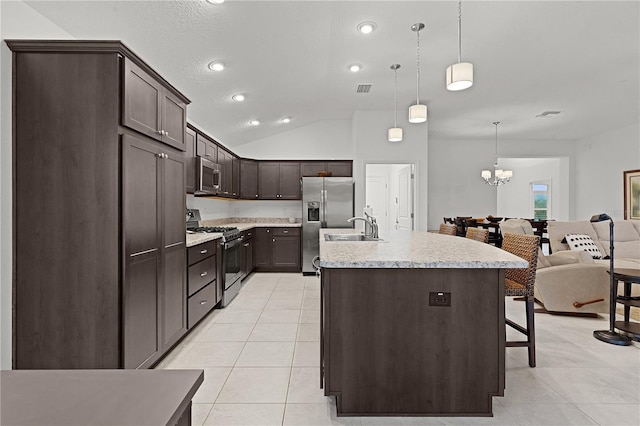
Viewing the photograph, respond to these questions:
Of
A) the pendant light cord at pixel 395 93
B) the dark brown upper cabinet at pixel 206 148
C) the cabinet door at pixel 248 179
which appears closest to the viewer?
the dark brown upper cabinet at pixel 206 148

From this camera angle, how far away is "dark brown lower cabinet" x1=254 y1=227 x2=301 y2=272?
6.58 meters

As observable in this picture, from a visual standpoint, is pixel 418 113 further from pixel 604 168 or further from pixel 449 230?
pixel 604 168

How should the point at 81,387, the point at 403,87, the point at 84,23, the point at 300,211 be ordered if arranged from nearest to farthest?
the point at 81,387
the point at 84,23
the point at 403,87
the point at 300,211

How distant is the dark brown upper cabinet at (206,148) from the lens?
15.1ft

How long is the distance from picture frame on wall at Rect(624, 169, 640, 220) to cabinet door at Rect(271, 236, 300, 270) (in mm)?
6758

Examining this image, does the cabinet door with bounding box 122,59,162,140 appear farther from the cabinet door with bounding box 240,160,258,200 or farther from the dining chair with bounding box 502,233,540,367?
the cabinet door with bounding box 240,160,258,200

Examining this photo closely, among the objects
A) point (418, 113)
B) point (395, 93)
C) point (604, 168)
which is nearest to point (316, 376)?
point (418, 113)

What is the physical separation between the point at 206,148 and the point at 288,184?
2319 millimetres

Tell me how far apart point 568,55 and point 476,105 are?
1937mm

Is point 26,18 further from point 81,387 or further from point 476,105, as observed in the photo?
point 476,105

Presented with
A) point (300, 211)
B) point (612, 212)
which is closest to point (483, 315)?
point (300, 211)

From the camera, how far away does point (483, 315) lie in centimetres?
201

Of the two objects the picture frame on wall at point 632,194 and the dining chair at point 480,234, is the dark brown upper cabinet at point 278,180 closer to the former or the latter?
the dining chair at point 480,234

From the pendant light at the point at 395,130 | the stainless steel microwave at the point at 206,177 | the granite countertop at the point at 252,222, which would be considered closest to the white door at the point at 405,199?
the pendant light at the point at 395,130
